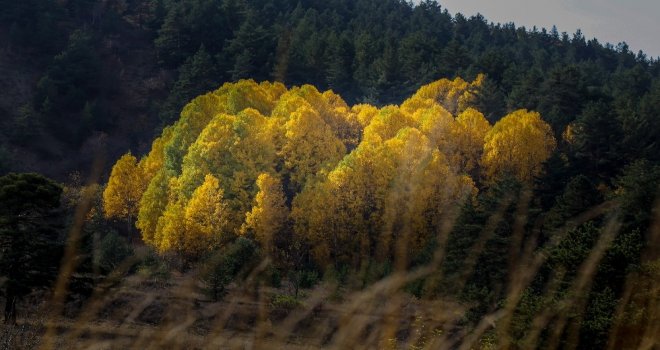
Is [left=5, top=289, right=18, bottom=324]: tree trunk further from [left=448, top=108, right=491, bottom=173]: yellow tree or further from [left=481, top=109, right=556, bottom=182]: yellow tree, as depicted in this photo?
[left=448, top=108, right=491, bottom=173]: yellow tree

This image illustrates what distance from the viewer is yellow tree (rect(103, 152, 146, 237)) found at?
50500 millimetres

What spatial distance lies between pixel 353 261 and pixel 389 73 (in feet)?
106

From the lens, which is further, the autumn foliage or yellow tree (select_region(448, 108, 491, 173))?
yellow tree (select_region(448, 108, 491, 173))

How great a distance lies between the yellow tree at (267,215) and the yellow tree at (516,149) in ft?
46.9

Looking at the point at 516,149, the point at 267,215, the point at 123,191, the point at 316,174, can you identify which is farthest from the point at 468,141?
the point at 123,191

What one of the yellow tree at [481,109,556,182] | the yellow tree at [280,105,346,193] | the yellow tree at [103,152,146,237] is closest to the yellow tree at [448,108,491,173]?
the yellow tree at [481,109,556,182]

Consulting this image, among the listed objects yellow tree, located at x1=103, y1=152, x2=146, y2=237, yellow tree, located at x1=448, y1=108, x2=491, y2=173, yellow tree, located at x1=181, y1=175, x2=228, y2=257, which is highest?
yellow tree, located at x1=448, y1=108, x2=491, y2=173

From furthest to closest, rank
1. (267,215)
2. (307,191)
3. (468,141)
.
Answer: (468,141) → (307,191) → (267,215)

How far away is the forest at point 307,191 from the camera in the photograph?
Result: 9258 millimetres

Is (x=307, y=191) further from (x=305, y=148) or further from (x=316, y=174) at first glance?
(x=305, y=148)

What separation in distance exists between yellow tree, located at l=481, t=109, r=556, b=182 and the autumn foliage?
0.24 feet

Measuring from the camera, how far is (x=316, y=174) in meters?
43.8

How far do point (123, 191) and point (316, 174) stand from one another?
625 inches

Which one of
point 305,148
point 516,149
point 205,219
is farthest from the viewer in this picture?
point 516,149
